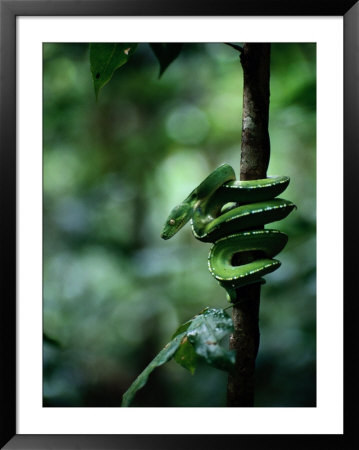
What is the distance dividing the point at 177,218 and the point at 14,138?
482 mm

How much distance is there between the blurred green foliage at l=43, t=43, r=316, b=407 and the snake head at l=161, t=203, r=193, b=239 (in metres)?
0.41

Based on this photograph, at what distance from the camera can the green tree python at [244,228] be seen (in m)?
1.09

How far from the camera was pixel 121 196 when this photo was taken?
255 centimetres

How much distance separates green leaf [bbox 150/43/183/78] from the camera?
1154 mm

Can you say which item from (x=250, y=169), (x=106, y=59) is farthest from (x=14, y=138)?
(x=250, y=169)

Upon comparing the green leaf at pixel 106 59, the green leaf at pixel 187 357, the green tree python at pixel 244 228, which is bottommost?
the green leaf at pixel 187 357

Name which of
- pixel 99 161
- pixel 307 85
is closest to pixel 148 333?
pixel 99 161

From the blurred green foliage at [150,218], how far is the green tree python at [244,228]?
0.34 metres

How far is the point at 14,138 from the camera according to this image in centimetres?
117

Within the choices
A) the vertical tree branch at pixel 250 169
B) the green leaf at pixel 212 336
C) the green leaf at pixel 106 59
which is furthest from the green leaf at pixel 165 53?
the green leaf at pixel 212 336

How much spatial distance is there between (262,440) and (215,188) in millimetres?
642

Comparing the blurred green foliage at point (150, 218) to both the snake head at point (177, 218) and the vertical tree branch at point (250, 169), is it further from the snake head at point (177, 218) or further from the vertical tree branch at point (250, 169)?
the snake head at point (177, 218)

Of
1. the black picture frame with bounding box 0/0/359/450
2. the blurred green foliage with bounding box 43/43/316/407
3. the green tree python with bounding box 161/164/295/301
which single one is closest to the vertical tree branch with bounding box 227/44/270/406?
the green tree python with bounding box 161/164/295/301

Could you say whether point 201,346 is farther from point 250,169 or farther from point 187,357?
point 250,169
